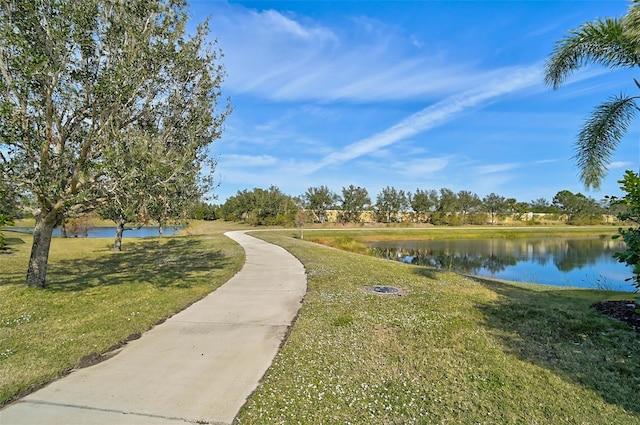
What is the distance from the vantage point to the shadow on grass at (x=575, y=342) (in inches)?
150

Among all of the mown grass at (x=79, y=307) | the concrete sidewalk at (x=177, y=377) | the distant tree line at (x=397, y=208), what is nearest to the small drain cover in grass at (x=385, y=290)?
the concrete sidewalk at (x=177, y=377)

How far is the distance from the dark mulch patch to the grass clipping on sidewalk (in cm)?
29

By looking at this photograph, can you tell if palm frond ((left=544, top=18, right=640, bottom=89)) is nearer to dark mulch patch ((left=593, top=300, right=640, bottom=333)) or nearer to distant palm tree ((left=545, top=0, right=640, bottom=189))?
distant palm tree ((left=545, top=0, right=640, bottom=189))

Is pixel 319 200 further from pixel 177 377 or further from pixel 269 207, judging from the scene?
pixel 177 377

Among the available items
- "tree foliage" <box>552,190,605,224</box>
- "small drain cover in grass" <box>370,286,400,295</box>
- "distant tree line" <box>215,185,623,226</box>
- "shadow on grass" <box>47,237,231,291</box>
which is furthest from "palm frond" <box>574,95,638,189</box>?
"tree foliage" <box>552,190,605,224</box>

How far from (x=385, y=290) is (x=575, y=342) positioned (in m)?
4.15

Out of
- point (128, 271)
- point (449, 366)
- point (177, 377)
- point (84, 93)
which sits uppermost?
point (84, 93)

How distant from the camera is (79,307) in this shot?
647 centimetres

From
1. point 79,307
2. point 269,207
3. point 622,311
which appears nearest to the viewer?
point 79,307

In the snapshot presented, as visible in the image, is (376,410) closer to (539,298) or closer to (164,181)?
(164,181)

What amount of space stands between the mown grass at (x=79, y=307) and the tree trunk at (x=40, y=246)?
1.06 feet

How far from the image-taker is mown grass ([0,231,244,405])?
161 inches

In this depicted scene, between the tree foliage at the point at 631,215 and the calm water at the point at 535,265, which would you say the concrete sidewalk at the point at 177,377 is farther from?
the calm water at the point at 535,265

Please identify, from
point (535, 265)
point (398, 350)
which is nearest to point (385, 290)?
point (398, 350)
